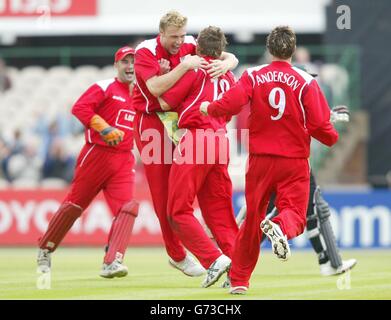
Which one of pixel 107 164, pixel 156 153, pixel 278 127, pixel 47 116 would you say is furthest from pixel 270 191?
pixel 47 116

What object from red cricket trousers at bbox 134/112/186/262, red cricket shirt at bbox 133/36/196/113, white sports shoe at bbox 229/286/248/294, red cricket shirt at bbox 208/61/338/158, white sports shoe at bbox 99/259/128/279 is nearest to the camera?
red cricket shirt at bbox 208/61/338/158

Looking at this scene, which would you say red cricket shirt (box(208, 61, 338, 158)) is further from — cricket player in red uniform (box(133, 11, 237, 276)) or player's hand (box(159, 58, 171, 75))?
player's hand (box(159, 58, 171, 75))

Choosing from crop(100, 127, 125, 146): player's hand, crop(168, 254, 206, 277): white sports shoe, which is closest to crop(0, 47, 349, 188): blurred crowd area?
crop(100, 127, 125, 146): player's hand

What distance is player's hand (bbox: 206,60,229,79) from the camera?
37.1ft

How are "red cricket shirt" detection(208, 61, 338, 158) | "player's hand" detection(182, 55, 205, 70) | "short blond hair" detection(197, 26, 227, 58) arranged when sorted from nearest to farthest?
"red cricket shirt" detection(208, 61, 338, 158) < "player's hand" detection(182, 55, 205, 70) < "short blond hair" detection(197, 26, 227, 58)

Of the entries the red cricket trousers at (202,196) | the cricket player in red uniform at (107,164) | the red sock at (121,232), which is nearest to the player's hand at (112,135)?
the cricket player in red uniform at (107,164)

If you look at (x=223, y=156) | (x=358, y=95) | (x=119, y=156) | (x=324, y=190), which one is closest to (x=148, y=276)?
(x=119, y=156)

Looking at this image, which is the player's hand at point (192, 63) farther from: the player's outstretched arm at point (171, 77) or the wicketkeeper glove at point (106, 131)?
→ the wicketkeeper glove at point (106, 131)

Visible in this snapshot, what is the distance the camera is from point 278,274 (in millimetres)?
13961

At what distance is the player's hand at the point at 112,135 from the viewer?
43.2 ft

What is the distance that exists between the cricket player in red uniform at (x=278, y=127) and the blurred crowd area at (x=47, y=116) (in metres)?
10.1
